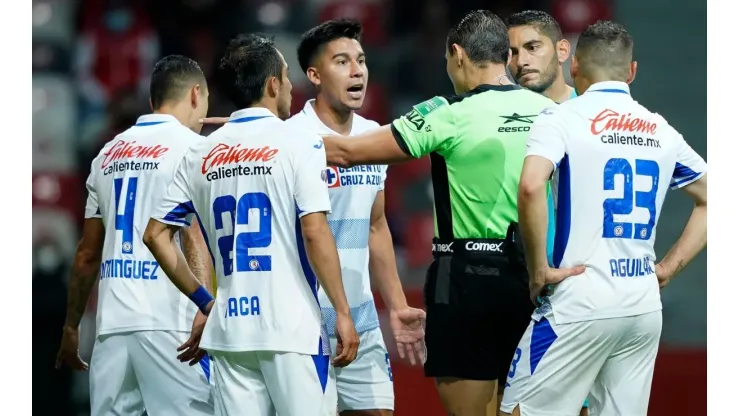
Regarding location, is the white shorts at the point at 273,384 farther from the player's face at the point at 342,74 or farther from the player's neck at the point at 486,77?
the player's face at the point at 342,74

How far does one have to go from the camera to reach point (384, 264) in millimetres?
5406

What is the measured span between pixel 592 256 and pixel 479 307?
20.7 inches

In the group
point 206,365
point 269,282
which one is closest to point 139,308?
point 206,365

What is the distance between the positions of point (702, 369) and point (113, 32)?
5.54m

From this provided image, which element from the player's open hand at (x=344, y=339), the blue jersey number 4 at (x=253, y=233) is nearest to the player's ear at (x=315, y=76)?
the blue jersey number 4 at (x=253, y=233)

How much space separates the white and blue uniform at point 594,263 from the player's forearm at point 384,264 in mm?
1272

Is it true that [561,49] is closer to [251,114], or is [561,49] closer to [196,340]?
[251,114]

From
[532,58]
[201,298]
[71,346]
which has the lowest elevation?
[71,346]

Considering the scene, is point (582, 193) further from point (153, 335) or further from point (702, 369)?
point (702, 369)

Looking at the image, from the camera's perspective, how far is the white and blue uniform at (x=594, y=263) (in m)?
4.06

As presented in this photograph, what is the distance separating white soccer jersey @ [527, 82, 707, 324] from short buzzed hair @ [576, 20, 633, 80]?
0.17 meters

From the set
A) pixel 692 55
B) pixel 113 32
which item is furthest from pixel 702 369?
pixel 113 32

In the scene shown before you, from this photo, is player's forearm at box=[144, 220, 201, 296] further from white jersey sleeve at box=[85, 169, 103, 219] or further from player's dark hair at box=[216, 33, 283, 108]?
white jersey sleeve at box=[85, 169, 103, 219]

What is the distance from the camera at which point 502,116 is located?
4309mm
